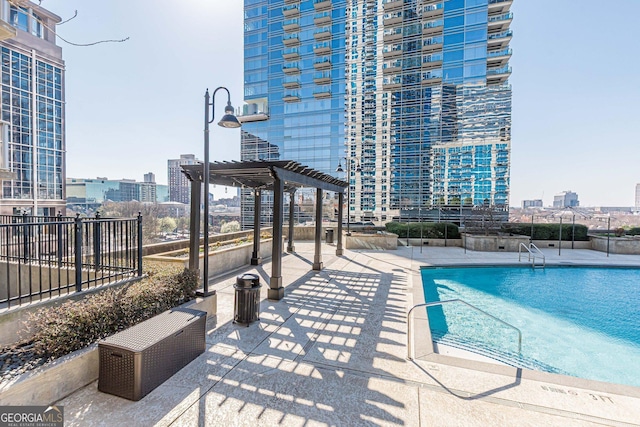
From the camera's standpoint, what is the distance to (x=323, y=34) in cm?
3866

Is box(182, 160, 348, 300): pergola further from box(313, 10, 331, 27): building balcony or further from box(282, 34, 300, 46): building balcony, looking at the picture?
box(313, 10, 331, 27): building balcony

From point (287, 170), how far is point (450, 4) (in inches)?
1460

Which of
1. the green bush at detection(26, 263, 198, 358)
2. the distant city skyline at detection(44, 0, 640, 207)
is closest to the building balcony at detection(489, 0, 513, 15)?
the distant city skyline at detection(44, 0, 640, 207)

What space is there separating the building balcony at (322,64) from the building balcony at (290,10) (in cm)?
755

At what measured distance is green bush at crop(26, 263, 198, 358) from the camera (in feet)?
9.52

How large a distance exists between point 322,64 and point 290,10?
A: 936 cm

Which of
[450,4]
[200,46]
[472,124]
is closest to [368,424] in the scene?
[200,46]

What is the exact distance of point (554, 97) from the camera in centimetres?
1758

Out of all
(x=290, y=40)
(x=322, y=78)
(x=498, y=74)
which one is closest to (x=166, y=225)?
(x=322, y=78)

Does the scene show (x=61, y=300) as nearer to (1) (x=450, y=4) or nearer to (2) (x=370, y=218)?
(2) (x=370, y=218)

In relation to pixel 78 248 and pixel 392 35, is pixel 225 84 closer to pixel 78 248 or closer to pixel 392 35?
pixel 78 248

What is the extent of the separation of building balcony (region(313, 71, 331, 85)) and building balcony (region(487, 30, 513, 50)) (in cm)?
2061

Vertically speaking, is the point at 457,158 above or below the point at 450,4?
below

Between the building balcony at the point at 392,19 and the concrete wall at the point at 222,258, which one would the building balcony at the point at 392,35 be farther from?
the concrete wall at the point at 222,258
